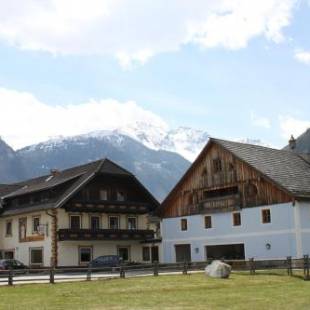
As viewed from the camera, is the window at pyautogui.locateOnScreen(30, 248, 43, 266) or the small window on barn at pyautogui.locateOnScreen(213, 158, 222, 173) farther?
the window at pyautogui.locateOnScreen(30, 248, 43, 266)

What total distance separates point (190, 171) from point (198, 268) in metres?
16.2

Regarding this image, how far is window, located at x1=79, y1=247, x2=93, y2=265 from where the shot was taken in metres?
61.6

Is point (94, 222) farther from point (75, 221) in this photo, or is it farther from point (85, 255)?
point (85, 255)

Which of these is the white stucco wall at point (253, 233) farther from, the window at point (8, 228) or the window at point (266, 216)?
the window at point (8, 228)

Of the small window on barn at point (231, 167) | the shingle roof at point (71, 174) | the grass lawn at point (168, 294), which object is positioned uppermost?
the shingle roof at point (71, 174)

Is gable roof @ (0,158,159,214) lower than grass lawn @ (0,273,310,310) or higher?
higher

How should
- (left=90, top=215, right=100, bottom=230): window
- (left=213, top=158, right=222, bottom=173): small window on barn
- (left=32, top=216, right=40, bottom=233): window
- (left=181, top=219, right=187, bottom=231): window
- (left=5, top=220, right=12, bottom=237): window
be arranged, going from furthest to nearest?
(left=5, top=220, right=12, bottom=237): window < (left=90, top=215, right=100, bottom=230): window < (left=32, top=216, right=40, bottom=233): window < (left=181, top=219, right=187, bottom=231): window < (left=213, top=158, right=222, bottom=173): small window on barn

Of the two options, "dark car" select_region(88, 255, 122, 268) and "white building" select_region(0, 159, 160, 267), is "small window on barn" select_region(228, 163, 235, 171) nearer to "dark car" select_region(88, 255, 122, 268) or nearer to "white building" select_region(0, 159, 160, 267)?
"dark car" select_region(88, 255, 122, 268)

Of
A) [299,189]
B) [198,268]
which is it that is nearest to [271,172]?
[299,189]

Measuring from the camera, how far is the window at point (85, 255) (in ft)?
202

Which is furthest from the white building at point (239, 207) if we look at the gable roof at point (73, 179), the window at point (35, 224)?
the window at point (35, 224)

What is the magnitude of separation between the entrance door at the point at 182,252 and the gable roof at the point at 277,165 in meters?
4.79

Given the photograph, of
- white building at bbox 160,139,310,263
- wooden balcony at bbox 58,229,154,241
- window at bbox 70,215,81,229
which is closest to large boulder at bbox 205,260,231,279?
white building at bbox 160,139,310,263

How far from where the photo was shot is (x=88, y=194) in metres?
63.4
